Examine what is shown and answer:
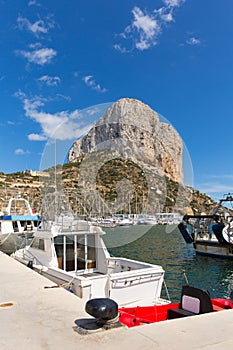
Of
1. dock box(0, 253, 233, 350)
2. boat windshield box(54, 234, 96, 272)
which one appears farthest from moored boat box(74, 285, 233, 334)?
boat windshield box(54, 234, 96, 272)

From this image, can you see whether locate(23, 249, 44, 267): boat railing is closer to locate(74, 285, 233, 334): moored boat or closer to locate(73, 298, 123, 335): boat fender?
locate(74, 285, 233, 334): moored boat

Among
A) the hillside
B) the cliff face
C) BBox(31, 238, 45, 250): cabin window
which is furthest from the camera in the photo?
the hillside

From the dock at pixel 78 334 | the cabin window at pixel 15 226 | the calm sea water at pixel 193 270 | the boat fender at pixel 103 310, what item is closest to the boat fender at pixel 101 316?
the boat fender at pixel 103 310

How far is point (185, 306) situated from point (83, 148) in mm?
12383

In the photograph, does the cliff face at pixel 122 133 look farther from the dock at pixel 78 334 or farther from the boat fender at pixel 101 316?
the boat fender at pixel 101 316

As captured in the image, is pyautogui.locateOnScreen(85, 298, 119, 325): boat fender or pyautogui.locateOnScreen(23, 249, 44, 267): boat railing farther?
pyautogui.locateOnScreen(23, 249, 44, 267): boat railing

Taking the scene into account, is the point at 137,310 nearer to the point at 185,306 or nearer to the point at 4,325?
the point at 185,306

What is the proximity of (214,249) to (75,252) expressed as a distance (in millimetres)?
26742

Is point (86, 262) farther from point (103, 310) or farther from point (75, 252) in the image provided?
point (103, 310)

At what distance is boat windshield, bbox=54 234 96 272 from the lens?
12.7 meters

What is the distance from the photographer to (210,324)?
5129 millimetres

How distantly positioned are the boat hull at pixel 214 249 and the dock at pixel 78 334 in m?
30.4

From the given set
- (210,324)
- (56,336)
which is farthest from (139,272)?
(56,336)

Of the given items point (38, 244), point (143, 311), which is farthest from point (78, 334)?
point (38, 244)
